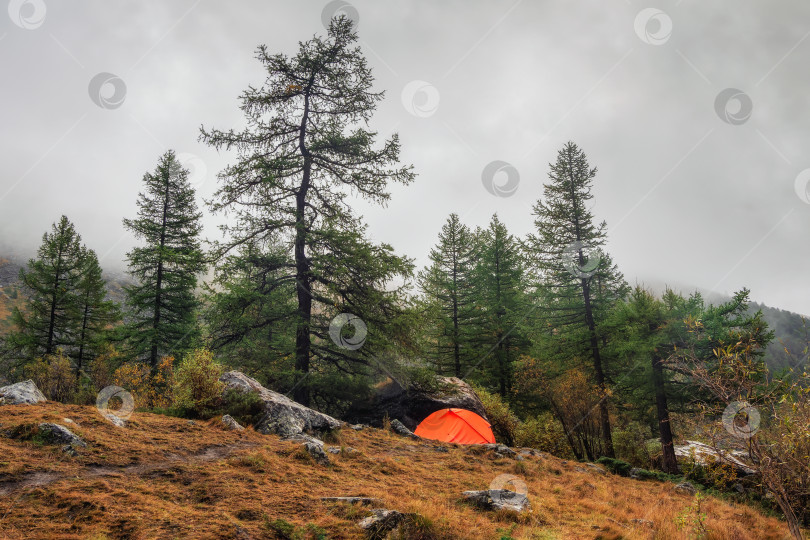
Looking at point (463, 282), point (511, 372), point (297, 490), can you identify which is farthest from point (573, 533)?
point (463, 282)

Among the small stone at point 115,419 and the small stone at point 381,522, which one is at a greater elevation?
the small stone at point 115,419

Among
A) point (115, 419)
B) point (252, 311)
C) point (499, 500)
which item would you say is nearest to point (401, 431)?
point (252, 311)

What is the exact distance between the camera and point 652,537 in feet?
18.5

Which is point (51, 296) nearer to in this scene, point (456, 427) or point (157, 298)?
point (157, 298)

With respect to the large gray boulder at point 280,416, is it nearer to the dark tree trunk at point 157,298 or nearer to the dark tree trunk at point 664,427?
the dark tree trunk at point 664,427

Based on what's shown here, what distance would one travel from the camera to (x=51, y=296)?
76.5 feet

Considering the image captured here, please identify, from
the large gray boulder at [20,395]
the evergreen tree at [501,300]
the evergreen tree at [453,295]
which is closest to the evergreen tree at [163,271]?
the large gray boulder at [20,395]

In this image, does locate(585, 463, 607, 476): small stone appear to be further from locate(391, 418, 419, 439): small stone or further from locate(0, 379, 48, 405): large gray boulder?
locate(0, 379, 48, 405): large gray boulder

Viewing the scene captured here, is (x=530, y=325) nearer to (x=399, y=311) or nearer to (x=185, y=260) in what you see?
(x=399, y=311)

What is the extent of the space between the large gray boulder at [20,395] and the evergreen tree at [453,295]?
18.4 m

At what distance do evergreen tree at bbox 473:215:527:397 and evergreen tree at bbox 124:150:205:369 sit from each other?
A: 17.7 m

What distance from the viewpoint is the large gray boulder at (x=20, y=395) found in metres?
7.46

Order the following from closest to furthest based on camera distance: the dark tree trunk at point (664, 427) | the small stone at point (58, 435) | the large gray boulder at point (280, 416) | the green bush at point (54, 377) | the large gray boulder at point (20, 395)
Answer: the small stone at point (58, 435) < the large gray boulder at point (20, 395) < the large gray boulder at point (280, 416) < the dark tree trunk at point (664, 427) < the green bush at point (54, 377)

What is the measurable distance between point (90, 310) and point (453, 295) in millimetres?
24715
